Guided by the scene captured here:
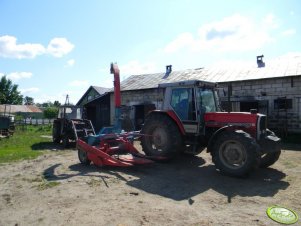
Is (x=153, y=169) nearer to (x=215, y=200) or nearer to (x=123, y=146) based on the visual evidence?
(x=123, y=146)

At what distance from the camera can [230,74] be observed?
1775 centimetres

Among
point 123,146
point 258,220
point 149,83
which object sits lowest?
point 258,220

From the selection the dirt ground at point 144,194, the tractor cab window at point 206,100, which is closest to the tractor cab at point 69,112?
the dirt ground at point 144,194

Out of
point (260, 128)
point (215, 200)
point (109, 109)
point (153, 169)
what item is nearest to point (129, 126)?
point (109, 109)

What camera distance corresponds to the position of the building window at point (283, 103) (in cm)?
1499

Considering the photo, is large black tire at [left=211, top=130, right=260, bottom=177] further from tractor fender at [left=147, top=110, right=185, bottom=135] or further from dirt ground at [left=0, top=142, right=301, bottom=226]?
tractor fender at [left=147, top=110, right=185, bottom=135]

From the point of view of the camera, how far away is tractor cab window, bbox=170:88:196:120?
7.95 m

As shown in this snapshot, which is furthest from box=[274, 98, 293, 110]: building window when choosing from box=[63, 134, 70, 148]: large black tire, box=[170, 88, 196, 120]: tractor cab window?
box=[63, 134, 70, 148]: large black tire

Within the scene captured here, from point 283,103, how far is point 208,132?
29.5 feet

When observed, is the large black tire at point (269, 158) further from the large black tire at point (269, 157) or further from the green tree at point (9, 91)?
the green tree at point (9, 91)

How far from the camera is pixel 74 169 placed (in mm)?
8125

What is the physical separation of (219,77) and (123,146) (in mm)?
10914

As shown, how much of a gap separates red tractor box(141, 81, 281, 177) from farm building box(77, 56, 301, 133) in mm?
5642

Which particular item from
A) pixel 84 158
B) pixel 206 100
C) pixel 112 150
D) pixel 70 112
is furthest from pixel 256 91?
pixel 84 158
